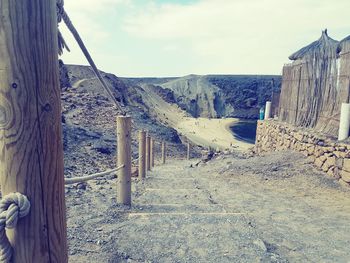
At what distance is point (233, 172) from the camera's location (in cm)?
866

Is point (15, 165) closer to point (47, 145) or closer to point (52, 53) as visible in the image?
point (47, 145)

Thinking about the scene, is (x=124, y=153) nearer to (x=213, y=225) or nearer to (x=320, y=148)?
(x=213, y=225)

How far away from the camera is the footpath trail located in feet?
9.77

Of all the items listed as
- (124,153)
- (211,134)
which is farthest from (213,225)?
(211,134)

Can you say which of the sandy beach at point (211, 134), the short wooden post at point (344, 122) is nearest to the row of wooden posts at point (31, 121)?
the short wooden post at point (344, 122)

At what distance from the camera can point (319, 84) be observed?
8562 mm

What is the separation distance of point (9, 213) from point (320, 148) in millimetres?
7656

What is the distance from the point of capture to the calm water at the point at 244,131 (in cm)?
2967

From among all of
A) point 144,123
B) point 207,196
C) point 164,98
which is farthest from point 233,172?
point 164,98

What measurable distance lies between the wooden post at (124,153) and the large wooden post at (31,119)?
9.40ft

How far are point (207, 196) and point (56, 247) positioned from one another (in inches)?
191

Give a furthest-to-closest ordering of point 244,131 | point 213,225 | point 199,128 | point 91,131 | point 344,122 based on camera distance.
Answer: point 244,131, point 199,128, point 91,131, point 344,122, point 213,225

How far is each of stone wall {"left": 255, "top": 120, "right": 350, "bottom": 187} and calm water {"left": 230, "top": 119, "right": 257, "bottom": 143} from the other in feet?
59.9

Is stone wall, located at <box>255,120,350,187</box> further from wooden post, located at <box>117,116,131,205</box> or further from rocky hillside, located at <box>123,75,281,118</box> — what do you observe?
rocky hillside, located at <box>123,75,281,118</box>
